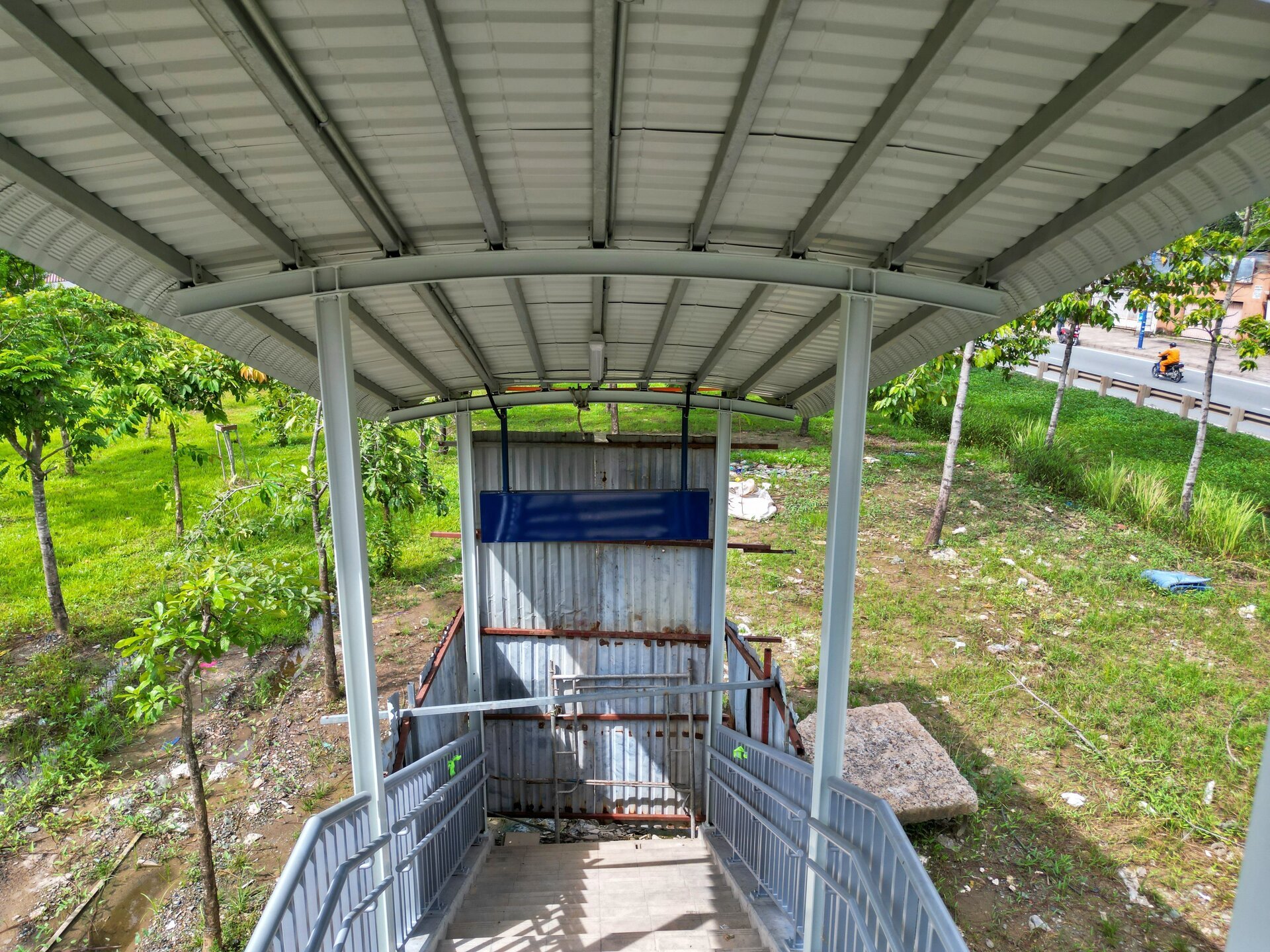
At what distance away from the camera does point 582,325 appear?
492 centimetres

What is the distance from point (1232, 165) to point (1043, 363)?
23.7 meters

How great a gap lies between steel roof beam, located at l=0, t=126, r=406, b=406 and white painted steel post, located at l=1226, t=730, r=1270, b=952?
3686 millimetres

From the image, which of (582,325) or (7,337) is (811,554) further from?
(7,337)

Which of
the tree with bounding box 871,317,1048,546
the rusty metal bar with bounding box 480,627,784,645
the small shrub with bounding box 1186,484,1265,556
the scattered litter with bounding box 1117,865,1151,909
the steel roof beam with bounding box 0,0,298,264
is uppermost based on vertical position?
the steel roof beam with bounding box 0,0,298,264

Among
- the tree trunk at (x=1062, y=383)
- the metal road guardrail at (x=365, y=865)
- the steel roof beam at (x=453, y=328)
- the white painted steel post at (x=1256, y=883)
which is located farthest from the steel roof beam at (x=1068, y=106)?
the tree trunk at (x=1062, y=383)

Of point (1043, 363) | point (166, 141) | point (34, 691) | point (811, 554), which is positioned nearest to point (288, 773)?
point (34, 691)

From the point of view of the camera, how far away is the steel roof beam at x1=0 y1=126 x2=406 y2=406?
2.37m

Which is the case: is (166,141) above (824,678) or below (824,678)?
above

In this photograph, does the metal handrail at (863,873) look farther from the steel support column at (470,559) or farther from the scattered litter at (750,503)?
the scattered litter at (750,503)

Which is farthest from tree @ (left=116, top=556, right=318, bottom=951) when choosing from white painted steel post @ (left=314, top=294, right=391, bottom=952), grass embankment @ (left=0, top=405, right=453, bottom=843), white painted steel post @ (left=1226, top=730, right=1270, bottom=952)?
white painted steel post @ (left=1226, top=730, right=1270, bottom=952)

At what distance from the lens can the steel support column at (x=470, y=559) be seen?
6.71 m

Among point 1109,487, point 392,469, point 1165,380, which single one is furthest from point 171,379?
point 1165,380

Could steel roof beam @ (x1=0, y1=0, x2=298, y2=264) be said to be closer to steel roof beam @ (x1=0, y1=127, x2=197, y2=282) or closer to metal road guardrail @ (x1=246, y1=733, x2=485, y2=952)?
steel roof beam @ (x1=0, y1=127, x2=197, y2=282)

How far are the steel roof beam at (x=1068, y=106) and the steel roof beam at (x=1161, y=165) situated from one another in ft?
1.26
